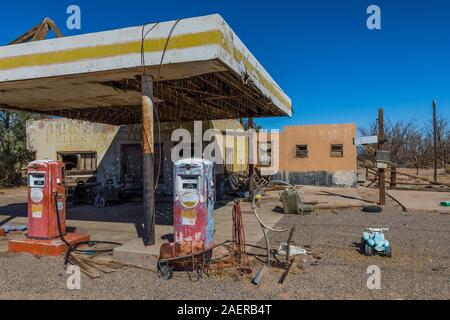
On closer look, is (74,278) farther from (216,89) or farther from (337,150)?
(337,150)

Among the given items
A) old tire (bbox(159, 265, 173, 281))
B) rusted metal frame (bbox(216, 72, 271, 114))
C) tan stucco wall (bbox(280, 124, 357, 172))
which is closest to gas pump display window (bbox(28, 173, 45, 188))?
old tire (bbox(159, 265, 173, 281))

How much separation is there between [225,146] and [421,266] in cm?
1194

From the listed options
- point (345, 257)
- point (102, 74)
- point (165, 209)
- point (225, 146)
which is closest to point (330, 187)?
point (225, 146)

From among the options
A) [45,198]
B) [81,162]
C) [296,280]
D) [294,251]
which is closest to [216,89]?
[294,251]

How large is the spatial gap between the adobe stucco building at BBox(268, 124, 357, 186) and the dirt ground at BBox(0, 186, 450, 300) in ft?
44.6

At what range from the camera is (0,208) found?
43.1 feet

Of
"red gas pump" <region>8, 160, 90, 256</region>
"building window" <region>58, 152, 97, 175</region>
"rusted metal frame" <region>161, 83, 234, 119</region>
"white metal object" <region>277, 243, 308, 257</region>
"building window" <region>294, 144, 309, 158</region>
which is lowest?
"white metal object" <region>277, 243, 308, 257</region>

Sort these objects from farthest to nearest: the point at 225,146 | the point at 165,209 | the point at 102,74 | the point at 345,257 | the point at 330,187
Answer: the point at 330,187
the point at 225,146
the point at 165,209
the point at 102,74
the point at 345,257

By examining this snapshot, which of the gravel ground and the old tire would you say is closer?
the gravel ground

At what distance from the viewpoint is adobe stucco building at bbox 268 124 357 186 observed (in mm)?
20562

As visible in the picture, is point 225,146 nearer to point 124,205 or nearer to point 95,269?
point 124,205

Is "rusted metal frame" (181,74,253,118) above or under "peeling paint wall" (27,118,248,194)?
above

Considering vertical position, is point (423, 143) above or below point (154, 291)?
above

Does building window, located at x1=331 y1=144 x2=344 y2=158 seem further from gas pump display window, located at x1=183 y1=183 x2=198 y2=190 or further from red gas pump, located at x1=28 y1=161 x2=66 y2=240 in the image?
red gas pump, located at x1=28 y1=161 x2=66 y2=240
